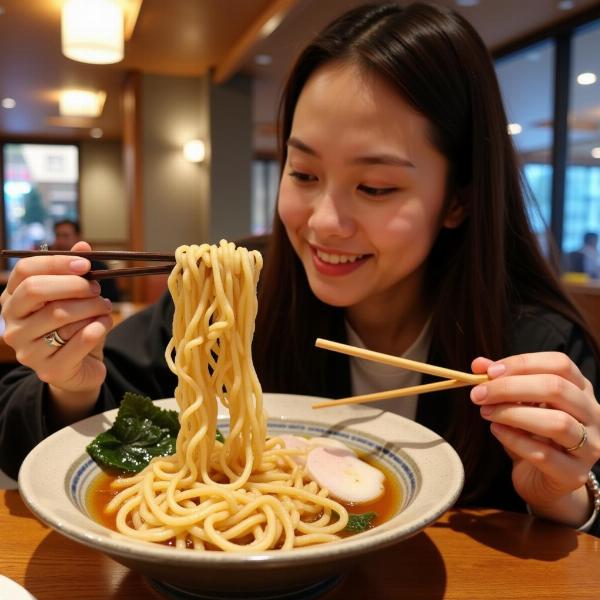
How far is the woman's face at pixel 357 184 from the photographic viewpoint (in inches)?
50.8

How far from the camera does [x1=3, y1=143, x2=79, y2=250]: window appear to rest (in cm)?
1349

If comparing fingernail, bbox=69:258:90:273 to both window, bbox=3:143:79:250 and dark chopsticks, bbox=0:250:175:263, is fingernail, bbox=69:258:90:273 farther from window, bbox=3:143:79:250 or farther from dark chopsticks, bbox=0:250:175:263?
window, bbox=3:143:79:250

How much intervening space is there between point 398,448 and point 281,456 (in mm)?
225

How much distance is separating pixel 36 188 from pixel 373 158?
551 inches

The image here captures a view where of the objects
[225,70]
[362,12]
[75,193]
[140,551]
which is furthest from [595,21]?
[75,193]

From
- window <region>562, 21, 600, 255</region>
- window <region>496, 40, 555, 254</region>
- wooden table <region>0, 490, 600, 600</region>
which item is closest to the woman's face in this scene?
wooden table <region>0, 490, 600, 600</region>

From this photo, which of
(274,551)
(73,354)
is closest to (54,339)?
(73,354)

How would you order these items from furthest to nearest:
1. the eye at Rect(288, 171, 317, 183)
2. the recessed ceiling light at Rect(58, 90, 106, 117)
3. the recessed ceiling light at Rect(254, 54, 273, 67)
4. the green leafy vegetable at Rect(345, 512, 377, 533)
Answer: the recessed ceiling light at Rect(58, 90, 106, 117), the recessed ceiling light at Rect(254, 54, 273, 67), the eye at Rect(288, 171, 317, 183), the green leafy vegetable at Rect(345, 512, 377, 533)

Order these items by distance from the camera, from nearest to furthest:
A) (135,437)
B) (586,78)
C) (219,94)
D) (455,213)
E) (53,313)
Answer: (53,313), (135,437), (455,213), (586,78), (219,94)

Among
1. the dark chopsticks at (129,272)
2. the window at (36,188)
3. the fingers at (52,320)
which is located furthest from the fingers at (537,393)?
the window at (36,188)

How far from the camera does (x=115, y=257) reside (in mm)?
1024

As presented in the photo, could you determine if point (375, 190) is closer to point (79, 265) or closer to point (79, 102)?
point (79, 265)

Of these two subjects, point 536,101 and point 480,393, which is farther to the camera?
point 536,101

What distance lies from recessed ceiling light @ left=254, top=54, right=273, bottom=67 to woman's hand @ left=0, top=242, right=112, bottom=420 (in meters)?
6.62
